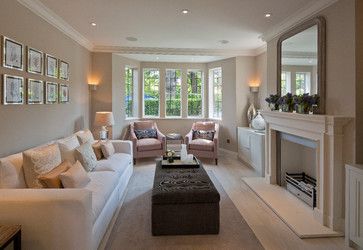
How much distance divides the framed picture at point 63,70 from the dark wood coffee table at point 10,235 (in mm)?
2937

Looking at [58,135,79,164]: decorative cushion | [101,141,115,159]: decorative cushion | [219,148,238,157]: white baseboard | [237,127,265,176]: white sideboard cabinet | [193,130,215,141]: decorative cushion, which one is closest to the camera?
[58,135,79,164]: decorative cushion

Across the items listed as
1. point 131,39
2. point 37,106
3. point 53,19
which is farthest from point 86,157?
point 131,39

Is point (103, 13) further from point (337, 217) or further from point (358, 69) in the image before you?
point (337, 217)

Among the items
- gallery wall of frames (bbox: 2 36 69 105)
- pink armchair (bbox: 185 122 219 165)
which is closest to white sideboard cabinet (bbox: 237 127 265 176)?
pink armchair (bbox: 185 122 219 165)

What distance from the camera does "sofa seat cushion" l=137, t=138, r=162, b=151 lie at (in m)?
6.17

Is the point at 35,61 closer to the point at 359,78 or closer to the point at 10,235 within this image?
the point at 10,235

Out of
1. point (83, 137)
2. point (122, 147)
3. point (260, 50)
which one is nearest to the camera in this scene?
point (83, 137)

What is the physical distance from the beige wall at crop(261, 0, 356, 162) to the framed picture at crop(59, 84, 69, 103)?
153 inches

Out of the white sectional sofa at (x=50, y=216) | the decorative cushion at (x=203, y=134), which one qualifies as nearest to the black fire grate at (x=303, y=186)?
the decorative cushion at (x=203, y=134)

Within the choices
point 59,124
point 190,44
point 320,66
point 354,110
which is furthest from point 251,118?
point 59,124

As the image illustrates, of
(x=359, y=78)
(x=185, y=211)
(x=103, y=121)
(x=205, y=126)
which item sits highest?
(x=359, y=78)

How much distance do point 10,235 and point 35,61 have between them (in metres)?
2.41

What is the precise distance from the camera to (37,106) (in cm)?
361

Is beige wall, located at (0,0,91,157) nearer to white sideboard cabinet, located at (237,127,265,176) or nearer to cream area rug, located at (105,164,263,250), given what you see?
cream area rug, located at (105,164,263,250)
